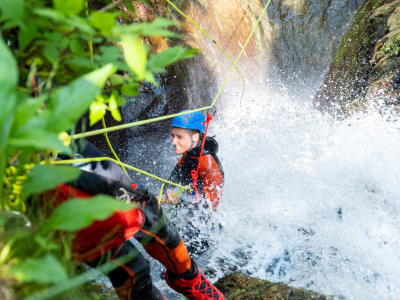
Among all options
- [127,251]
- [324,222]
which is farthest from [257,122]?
[127,251]

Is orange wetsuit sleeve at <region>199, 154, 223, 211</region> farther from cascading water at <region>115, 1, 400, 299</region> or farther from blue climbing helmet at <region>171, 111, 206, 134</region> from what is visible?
cascading water at <region>115, 1, 400, 299</region>

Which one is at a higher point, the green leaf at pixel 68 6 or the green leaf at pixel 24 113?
the green leaf at pixel 68 6

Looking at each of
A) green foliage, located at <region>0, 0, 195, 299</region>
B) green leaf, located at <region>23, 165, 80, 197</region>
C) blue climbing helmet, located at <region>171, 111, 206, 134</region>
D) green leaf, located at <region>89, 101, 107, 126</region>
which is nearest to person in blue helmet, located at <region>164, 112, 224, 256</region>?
blue climbing helmet, located at <region>171, 111, 206, 134</region>

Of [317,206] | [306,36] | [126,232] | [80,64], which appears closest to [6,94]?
[80,64]

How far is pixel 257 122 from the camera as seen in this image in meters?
7.11

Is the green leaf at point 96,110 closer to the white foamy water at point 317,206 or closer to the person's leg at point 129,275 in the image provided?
the person's leg at point 129,275

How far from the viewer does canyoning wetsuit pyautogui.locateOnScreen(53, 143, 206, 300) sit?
5.29 ft

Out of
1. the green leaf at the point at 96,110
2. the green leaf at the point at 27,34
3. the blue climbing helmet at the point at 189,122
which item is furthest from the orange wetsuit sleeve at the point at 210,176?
the green leaf at the point at 27,34

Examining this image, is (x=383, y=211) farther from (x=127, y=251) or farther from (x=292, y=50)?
(x=292, y=50)

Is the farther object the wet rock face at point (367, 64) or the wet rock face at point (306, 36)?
the wet rock face at point (306, 36)

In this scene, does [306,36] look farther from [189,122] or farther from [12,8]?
[12,8]

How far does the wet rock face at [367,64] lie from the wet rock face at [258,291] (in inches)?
138

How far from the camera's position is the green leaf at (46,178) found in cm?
75

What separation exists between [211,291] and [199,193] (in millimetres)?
1541
